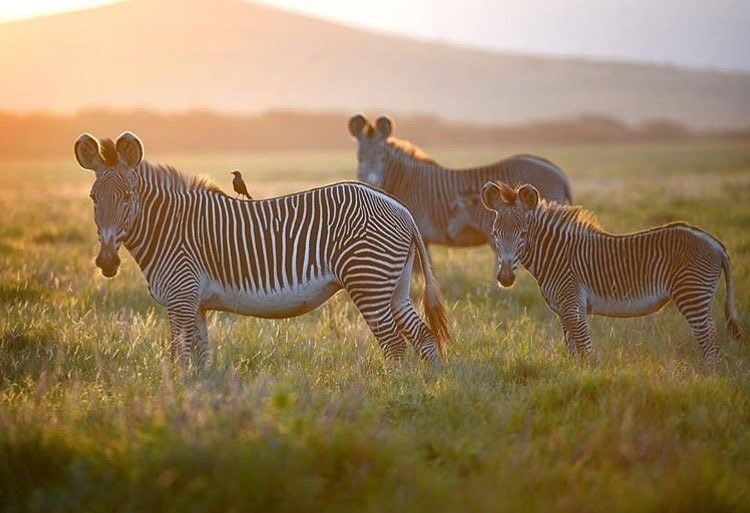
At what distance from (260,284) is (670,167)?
1832 inches

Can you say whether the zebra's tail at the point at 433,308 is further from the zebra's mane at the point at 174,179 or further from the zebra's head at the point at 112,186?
the zebra's head at the point at 112,186

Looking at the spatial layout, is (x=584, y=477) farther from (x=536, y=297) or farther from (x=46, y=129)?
(x=46, y=129)

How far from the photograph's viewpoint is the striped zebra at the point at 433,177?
12562 mm

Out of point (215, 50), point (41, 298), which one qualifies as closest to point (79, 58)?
point (215, 50)

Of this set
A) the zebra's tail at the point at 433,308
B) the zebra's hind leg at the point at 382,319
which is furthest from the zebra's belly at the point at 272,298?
the zebra's tail at the point at 433,308

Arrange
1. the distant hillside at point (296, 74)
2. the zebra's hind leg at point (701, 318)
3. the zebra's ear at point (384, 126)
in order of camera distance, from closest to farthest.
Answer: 1. the zebra's hind leg at point (701, 318)
2. the zebra's ear at point (384, 126)
3. the distant hillside at point (296, 74)

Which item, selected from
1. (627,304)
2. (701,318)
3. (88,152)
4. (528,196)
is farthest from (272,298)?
(701,318)

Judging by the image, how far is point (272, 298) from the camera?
300 inches

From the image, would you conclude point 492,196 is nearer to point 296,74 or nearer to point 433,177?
point 433,177

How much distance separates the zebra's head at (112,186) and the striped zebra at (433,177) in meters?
5.80

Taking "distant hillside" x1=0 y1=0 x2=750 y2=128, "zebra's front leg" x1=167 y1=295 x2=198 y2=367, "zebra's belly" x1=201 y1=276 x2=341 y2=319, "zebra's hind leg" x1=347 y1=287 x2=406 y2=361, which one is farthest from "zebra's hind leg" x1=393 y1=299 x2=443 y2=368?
"distant hillside" x1=0 y1=0 x2=750 y2=128

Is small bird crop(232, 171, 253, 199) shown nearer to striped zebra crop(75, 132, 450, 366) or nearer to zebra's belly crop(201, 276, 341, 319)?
striped zebra crop(75, 132, 450, 366)

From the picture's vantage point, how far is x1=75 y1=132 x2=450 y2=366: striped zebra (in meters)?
7.50

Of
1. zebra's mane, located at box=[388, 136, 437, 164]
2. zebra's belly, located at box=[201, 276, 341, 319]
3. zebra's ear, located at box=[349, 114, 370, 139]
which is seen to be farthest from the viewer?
zebra's mane, located at box=[388, 136, 437, 164]
